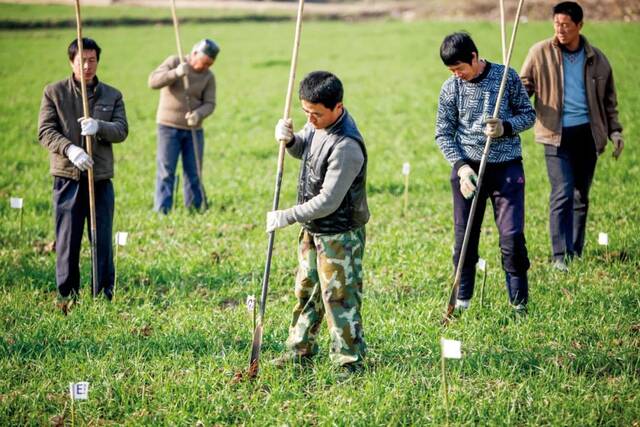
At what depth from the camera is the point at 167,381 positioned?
4.88 metres

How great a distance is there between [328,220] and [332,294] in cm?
50

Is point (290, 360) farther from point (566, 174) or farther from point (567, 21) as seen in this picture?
point (567, 21)

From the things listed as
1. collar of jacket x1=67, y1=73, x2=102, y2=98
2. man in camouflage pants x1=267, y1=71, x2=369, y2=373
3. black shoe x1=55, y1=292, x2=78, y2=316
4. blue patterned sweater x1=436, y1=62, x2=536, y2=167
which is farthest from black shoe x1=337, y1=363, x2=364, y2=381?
collar of jacket x1=67, y1=73, x2=102, y2=98

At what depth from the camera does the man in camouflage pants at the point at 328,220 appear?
4629mm

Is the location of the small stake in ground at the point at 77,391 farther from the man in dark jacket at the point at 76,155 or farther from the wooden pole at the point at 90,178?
the wooden pole at the point at 90,178

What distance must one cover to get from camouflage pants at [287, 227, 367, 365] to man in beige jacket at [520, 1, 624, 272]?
2.96m

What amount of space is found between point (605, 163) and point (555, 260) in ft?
15.9

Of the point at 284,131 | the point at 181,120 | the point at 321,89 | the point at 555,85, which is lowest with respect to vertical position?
the point at 284,131

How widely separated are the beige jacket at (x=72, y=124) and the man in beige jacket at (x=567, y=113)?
13.0 ft

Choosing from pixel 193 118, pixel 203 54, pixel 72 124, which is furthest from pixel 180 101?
pixel 72 124

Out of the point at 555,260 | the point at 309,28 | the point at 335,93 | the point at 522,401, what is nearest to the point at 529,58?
the point at 555,260

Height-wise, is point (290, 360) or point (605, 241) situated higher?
point (605, 241)

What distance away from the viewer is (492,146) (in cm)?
588

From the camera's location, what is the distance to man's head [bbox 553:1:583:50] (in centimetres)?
669
